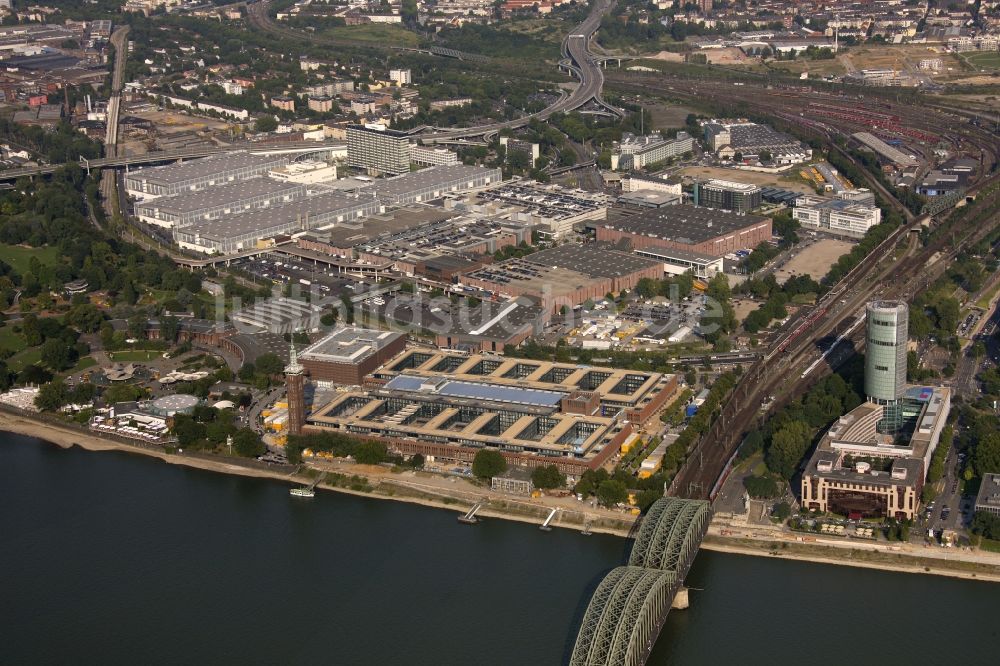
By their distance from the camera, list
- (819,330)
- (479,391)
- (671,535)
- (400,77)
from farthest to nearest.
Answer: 1. (400,77)
2. (819,330)
3. (479,391)
4. (671,535)

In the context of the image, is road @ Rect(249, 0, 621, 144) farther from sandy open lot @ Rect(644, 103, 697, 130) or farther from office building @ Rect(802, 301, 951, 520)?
office building @ Rect(802, 301, 951, 520)

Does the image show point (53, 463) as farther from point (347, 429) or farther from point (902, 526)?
point (902, 526)

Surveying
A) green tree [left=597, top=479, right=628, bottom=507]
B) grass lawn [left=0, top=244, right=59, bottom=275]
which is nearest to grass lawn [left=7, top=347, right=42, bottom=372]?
grass lawn [left=0, top=244, right=59, bottom=275]

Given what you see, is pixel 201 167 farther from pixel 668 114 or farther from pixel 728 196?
pixel 668 114

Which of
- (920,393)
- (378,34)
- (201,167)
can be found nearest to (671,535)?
(920,393)

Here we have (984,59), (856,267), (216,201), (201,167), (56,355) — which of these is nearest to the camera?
(56,355)

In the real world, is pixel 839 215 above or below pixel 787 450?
above

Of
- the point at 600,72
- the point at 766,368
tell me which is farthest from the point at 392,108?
the point at 766,368
